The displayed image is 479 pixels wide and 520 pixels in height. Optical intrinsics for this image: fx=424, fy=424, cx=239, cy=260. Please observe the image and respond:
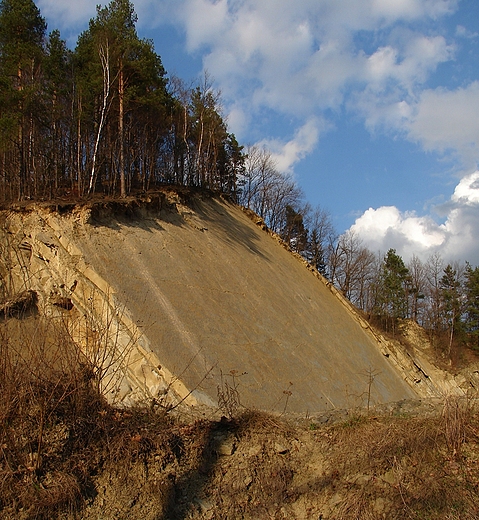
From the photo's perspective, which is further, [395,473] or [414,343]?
[414,343]

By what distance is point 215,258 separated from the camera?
49.2 feet

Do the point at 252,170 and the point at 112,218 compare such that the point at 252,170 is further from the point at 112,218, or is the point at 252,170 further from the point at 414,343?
the point at 112,218

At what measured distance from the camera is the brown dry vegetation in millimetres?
3865

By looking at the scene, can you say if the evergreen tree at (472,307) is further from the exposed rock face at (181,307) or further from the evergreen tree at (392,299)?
the exposed rock face at (181,307)

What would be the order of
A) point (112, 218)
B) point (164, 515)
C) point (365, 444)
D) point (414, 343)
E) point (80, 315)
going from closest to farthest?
1. point (164, 515)
2. point (365, 444)
3. point (80, 315)
4. point (112, 218)
5. point (414, 343)

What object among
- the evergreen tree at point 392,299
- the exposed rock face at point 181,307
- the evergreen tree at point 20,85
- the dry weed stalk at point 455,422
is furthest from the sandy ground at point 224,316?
the evergreen tree at point 392,299

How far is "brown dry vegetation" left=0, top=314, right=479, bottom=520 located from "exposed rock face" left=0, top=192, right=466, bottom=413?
2986mm

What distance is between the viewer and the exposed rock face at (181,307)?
9383mm

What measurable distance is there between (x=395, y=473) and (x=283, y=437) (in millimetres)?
1261

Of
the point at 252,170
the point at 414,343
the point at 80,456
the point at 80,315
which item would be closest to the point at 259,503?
the point at 80,456

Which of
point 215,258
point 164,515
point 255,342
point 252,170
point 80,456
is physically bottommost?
point 164,515

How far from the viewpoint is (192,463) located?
4469 millimetres

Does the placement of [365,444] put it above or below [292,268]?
below

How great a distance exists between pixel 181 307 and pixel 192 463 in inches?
274
